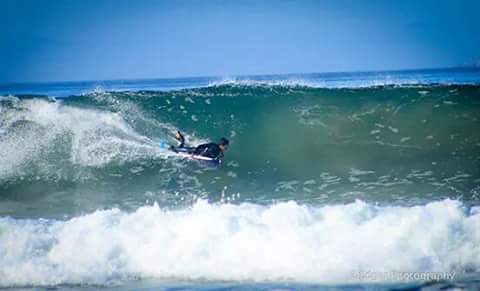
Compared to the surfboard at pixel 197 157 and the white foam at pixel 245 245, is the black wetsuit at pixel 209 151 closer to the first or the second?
the surfboard at pixel 197 157

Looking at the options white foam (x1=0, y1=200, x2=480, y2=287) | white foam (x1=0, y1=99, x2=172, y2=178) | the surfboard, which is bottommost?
white foam (x1=0, y1=200, x2=480, y2=287)

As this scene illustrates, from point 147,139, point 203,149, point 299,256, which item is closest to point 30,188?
point 147,139

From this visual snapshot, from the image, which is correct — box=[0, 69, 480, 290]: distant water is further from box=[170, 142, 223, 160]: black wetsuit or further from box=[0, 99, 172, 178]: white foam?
box=[170, 142, 223, 160]: black wetsuit

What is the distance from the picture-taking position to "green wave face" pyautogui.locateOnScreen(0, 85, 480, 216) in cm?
988

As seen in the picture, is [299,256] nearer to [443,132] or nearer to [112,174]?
[112,174]

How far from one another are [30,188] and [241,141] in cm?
497

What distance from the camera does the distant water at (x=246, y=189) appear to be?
5980 mm

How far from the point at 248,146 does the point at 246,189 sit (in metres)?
2.26

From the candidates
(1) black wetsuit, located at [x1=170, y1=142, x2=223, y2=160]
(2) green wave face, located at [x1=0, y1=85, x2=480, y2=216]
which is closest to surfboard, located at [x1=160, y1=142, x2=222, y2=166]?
(1) black wetsuit, located at [x1=170, y1=142, x2=223, y2=160]

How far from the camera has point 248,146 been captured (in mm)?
12227

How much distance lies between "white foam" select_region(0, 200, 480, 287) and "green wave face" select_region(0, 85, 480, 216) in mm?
2232

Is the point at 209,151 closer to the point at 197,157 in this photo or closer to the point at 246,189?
the point at 197,157

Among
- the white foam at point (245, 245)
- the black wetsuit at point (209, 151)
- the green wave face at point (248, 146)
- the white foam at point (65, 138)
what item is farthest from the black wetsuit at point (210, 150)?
the white foam at point (245, 245)

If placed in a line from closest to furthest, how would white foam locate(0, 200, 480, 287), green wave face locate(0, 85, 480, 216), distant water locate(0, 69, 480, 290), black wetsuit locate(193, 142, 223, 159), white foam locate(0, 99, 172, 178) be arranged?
white foam locate(0, 200, 480, 287) → distant water locate(0, 69, 480, 290) → black wetsuit locate(193, 142, 223, 159) → green wave face locate(0, 85, 480, 216) → white foam locate(0, 99, 172, 178)
